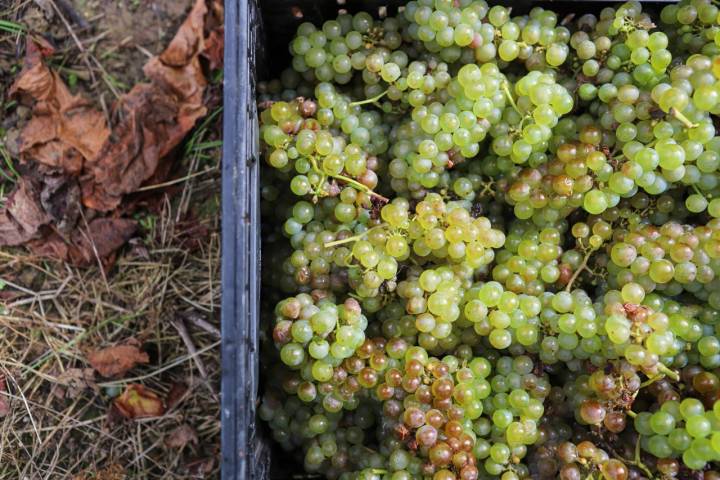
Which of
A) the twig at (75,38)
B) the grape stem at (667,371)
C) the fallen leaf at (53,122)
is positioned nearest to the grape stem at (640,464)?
the grape stem at (667,371)

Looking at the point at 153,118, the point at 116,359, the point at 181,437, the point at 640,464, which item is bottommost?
the point at 181,437

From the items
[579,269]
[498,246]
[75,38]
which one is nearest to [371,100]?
[498,246]

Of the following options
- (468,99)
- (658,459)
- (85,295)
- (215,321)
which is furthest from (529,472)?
(85,295)

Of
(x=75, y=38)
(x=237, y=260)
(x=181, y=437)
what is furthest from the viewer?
(x=75, y=38)

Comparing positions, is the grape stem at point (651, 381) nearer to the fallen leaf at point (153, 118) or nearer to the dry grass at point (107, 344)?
the dry grass at point (107, 344)

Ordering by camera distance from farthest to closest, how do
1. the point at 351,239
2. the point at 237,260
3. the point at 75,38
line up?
the point at 75,38 < the point at 351,239 < the point at 237,260

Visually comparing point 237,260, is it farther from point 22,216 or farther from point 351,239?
point 22,216

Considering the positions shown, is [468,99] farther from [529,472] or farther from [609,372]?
[529,472]
